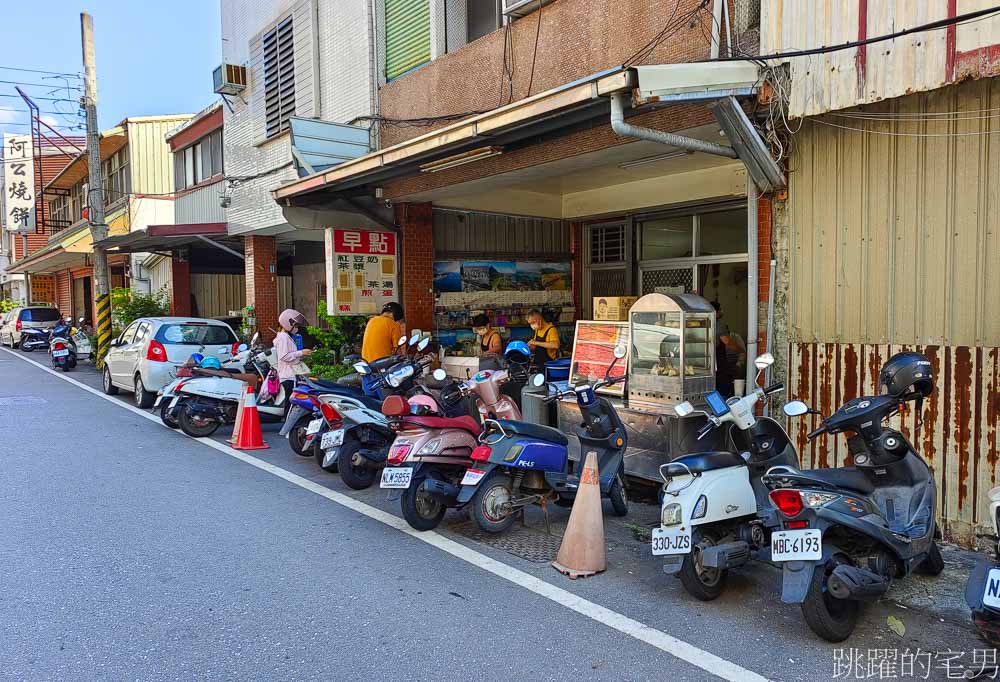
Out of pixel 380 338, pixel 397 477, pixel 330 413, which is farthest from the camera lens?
pixel 380 338

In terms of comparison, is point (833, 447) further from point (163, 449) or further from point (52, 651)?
point (163, 449)

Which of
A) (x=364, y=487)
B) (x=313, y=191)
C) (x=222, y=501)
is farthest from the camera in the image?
(x=313, y=191)

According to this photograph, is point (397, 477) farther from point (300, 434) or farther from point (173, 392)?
point (173, 392)

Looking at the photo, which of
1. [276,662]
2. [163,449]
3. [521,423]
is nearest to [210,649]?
[276,662]

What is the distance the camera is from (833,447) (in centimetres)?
624

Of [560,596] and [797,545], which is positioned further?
[560,596]

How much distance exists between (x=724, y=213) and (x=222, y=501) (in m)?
8.01

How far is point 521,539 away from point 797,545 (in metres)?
2.41

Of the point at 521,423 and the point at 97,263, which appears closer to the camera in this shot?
the point at 521,423

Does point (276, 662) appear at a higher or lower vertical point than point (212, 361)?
lower

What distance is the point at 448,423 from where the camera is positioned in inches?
236

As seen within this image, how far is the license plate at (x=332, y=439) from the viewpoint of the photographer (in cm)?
707

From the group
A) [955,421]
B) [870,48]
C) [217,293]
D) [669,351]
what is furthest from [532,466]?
[217,293]

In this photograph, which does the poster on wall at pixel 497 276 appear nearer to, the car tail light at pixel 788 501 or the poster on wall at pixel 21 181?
the car tail light at pixel 788 501
